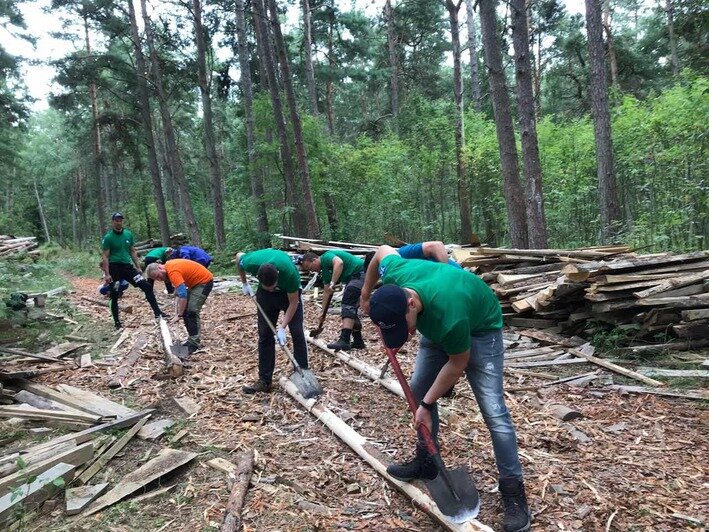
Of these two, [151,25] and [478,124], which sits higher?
[151,25]

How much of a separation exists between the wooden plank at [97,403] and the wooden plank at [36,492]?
42.2 inches

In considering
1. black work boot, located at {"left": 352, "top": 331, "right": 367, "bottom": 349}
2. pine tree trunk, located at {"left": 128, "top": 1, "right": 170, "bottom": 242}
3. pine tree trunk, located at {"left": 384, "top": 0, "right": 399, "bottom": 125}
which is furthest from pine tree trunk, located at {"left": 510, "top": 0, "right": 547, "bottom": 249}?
pine tree trunk, located at {"left": 128, "top": 1, "right": 170, "bottom": 242}

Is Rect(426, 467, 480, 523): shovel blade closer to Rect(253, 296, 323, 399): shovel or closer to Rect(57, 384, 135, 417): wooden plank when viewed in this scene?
Rect(253, 296, 323, 399): shovel

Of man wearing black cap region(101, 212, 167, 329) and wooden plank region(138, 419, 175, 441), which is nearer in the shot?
wooden plank region(138, 419, 175, 441)

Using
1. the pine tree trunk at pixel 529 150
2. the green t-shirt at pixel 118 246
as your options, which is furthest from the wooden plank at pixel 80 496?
the pine tree trunk at pixel 529 150

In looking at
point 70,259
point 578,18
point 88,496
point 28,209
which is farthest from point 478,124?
point 28,209

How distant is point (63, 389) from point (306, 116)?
41.4 ft

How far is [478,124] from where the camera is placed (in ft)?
49.6

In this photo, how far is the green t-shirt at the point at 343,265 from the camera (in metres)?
6.57

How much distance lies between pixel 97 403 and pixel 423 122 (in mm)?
14375

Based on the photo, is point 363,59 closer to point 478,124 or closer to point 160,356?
point 478,124

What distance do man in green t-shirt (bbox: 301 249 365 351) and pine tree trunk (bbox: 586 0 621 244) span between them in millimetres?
6308

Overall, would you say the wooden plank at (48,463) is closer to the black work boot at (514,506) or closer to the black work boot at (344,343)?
the black work boot at (514,506)

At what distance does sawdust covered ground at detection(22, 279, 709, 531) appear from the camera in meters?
3.07
